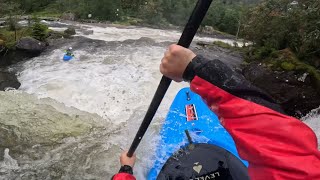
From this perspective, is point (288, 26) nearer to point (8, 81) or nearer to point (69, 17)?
point (8, 81)

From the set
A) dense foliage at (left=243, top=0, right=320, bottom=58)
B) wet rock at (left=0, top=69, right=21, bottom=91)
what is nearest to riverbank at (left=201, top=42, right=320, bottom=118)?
dense foliage at (left=243, top=0, right=320, bottom=58)

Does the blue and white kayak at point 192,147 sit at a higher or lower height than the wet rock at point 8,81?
higher

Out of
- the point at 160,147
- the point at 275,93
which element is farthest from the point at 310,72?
the point at 160,147

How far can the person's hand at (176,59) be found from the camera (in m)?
1.30

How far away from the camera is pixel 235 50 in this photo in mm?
14133

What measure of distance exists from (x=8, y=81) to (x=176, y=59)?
8.14m

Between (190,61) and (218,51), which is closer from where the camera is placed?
(190,61)

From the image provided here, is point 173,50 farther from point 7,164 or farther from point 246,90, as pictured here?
point 7,164

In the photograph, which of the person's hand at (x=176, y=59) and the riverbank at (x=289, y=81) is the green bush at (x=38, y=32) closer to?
the riverbank at (x=289, y=81)

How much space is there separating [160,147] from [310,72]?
596cm

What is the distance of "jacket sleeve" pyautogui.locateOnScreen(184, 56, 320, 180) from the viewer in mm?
993

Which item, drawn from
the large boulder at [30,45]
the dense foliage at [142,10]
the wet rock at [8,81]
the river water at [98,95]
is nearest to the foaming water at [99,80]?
the river water at [98,95]

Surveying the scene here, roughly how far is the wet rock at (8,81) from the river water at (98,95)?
0.60 ft

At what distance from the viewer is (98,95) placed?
7164mm
